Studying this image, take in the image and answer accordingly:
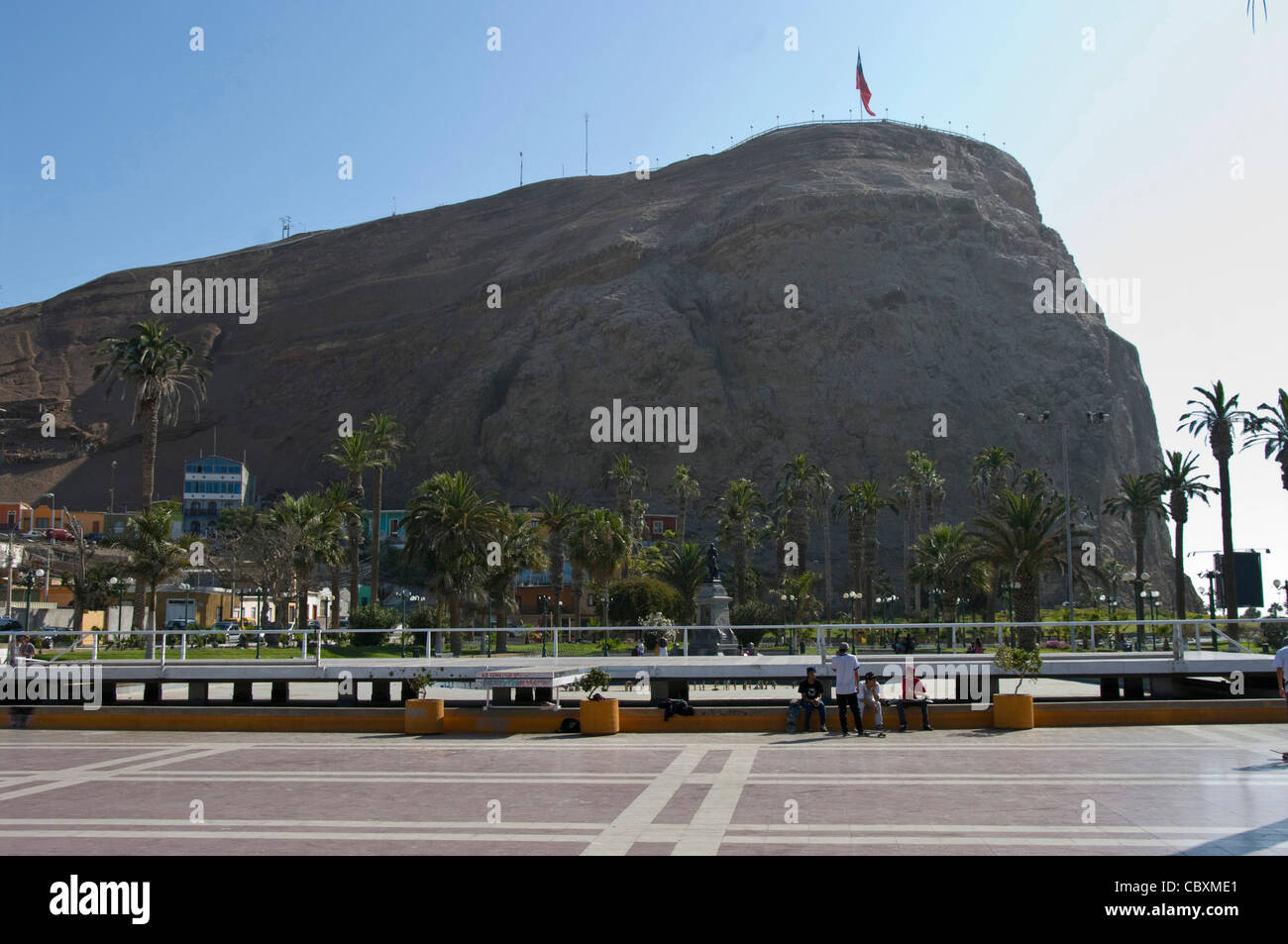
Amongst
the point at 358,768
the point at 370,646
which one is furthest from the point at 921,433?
the point at 358,768

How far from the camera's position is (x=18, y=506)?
361ft

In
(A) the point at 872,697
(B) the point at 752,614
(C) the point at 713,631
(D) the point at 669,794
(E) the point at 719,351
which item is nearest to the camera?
(D) the point at 669,794

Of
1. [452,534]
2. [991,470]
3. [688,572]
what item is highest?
[991,470]

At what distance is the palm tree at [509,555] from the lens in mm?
51156

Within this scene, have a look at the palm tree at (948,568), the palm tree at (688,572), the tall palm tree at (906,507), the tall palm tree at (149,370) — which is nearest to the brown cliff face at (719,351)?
the tall palm tree at (906,507)

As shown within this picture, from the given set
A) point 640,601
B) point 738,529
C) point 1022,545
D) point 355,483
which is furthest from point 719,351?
point 1022,545

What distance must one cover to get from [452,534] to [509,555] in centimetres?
526

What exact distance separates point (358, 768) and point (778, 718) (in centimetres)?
A: 797

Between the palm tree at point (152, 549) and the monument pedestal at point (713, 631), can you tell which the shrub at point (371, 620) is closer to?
the palm tree at point (152, 549)

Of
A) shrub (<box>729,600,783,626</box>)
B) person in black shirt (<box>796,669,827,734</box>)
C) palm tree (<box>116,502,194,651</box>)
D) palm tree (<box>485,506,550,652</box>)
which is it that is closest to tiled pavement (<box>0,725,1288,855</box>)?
person in black shirt (<box>796,669,827,734</box>)

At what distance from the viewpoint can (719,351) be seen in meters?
128

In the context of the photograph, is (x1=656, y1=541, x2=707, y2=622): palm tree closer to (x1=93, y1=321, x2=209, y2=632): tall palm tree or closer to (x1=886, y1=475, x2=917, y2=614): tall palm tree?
(x1=886, y1=475, x2=917, y2=614): tall palm tree

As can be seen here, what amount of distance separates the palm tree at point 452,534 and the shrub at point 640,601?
41.3 feet

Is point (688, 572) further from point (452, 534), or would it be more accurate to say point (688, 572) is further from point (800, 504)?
point (452, 534)
